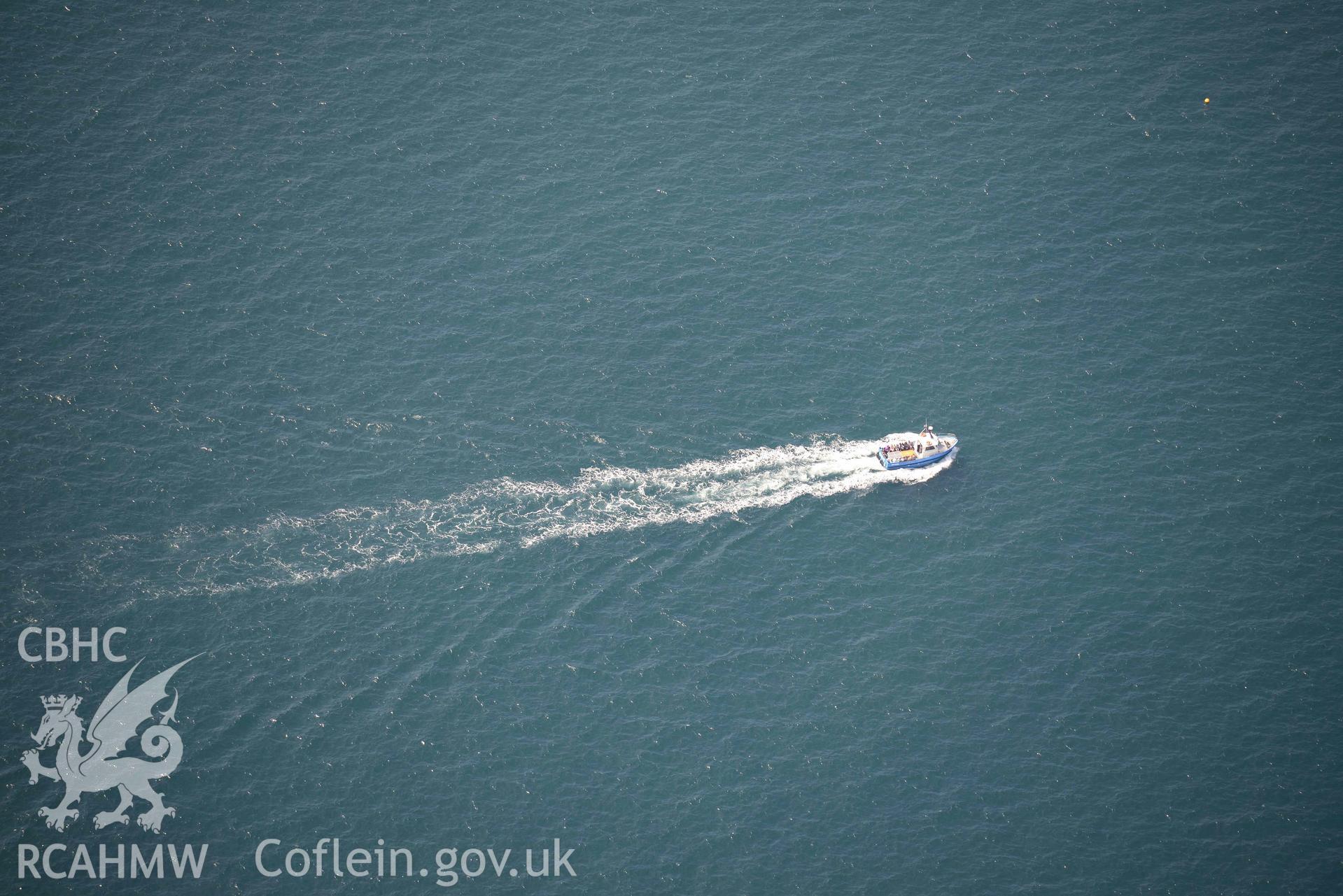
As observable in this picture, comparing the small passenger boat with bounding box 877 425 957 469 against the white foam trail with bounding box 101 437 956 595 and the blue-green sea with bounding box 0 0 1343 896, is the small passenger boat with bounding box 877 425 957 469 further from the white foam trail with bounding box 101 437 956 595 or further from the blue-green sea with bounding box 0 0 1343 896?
the blue-green sea with bounding box 0 0 1343 896

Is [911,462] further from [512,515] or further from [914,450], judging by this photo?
[512,515]

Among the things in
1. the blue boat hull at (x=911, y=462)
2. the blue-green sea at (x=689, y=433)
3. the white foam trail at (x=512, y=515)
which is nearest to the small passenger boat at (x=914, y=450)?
the blue boat hull at (x=911, y=462)

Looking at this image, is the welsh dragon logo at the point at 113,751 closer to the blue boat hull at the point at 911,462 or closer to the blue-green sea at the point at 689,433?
the blue-green sea at the point at 689,433

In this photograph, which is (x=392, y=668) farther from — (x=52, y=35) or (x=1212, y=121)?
(x=1212, y=121)

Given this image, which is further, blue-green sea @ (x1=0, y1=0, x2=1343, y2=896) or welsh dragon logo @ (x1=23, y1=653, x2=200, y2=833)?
blue-green sea @ (x1=0, y1=0, x2=1343, y2=896)

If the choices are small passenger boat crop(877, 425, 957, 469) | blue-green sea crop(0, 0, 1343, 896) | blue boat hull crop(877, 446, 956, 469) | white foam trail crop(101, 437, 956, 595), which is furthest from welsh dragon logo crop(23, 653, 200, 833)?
small passenger boat crop(877, 425, 957, 469)

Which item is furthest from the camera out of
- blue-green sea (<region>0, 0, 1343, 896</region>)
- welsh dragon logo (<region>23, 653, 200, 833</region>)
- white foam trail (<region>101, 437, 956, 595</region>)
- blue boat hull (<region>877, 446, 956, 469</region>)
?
blue boat hull (<region>877, 446, 956, 469</region>)

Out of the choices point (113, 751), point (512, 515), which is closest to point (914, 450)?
point (512, 515)
